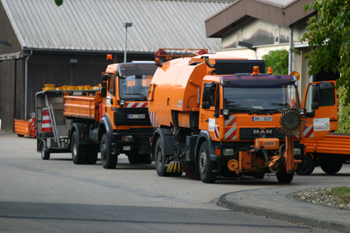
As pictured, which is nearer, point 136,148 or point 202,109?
point 202,109

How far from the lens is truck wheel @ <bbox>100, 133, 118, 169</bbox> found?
2039cm

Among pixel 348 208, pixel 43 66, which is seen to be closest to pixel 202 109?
pixel 348 208

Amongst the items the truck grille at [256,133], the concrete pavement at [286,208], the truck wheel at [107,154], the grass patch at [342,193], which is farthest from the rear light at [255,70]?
the truck wheel at [107,154]

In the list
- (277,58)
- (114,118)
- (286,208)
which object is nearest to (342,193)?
(286,208)

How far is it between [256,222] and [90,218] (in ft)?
8.34

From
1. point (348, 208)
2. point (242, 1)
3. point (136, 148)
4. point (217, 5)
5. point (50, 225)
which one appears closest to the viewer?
point (50, 225)

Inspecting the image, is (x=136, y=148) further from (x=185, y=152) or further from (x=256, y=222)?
(x=256, y=222)

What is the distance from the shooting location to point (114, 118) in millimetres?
20109

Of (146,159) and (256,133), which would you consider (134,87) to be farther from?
(256,133)

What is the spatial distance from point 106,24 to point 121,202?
136 ft

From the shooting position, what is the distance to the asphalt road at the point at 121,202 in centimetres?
956

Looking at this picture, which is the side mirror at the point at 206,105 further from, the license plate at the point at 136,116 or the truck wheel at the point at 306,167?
the license plate at the point at 136,116

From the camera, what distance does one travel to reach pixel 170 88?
17766 mm

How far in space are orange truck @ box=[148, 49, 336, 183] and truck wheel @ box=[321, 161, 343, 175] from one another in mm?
2834
